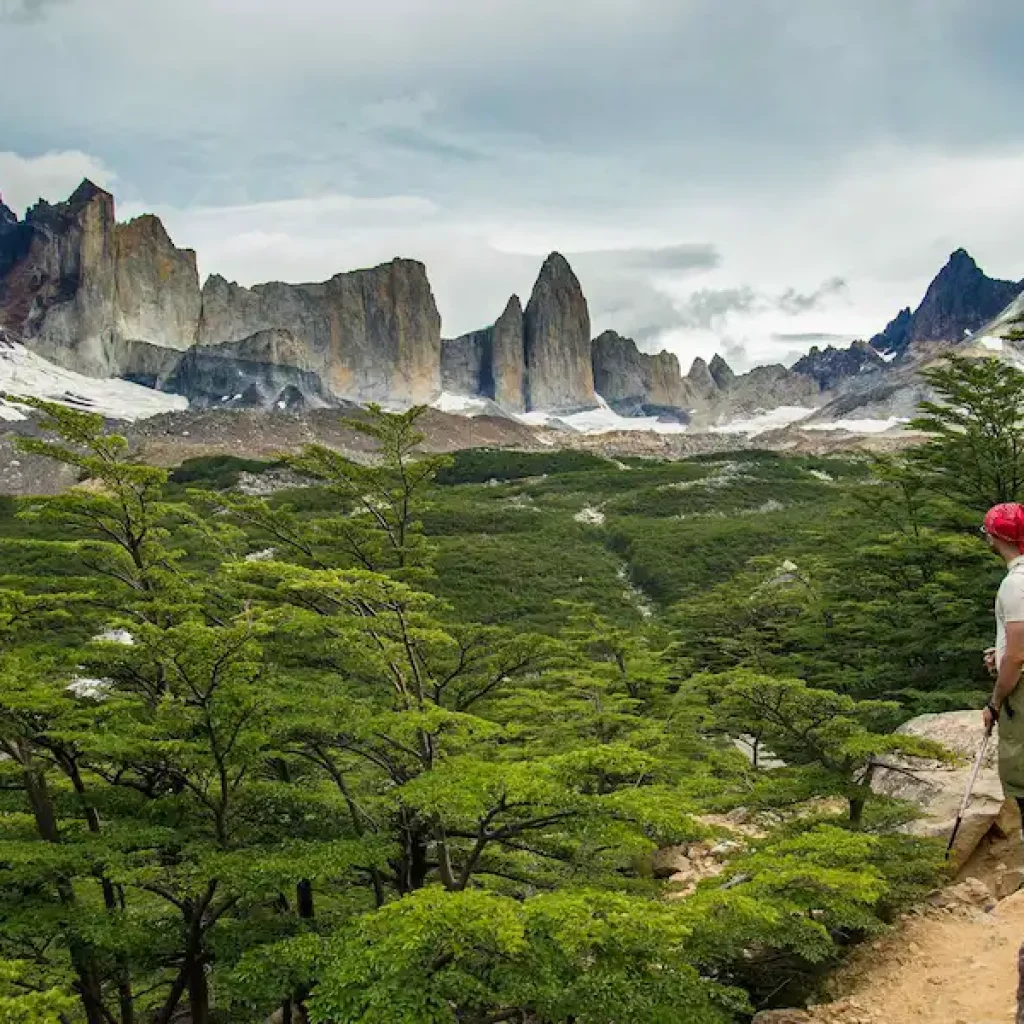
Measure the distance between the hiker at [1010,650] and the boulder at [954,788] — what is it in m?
4.83

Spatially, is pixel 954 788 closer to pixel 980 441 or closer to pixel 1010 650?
pixel 1010 650

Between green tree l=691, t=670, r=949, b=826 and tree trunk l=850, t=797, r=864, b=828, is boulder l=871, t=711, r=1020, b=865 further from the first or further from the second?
tree trunk l=850, t=797, r=864, b=828

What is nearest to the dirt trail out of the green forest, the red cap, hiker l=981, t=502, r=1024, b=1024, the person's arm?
the green forest

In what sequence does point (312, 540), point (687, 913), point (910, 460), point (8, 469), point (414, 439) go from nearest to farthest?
1. point (687, 913)
2. point (312, 540)
3. point (414, 439)
4. point (910, 460)
5. point (8, 469)

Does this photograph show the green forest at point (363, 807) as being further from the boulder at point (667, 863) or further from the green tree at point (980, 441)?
the green tree at point (980, 441)

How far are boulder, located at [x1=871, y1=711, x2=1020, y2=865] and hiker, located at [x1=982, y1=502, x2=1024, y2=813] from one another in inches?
190

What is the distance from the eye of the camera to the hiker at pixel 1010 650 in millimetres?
5336

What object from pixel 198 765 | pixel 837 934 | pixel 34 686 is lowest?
pixel 837 934

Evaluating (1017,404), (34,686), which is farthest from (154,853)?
(1017,404)

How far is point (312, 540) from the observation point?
582 inches

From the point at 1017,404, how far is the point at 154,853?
74.8 feet

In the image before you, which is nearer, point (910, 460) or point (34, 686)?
point (34, 686)

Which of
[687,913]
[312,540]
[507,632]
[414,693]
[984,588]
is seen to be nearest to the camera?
[687,913]

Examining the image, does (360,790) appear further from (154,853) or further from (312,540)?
(312,540)
